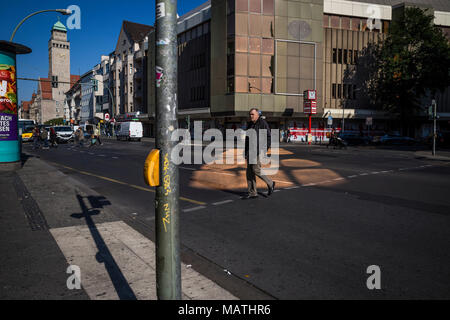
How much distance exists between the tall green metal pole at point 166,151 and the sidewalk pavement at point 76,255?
0.75 metres

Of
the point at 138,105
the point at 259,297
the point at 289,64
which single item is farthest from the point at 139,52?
the point at 259,297

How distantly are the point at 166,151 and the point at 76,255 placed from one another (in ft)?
8.11

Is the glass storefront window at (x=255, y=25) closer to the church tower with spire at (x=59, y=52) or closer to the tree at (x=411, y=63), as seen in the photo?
the tree at (x=411, y=63)

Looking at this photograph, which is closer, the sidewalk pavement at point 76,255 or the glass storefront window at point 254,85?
the sidewalk pavement at point 76,255

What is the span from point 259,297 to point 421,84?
43457 millimetres

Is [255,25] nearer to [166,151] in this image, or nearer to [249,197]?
[249,197]

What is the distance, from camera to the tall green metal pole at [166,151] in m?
2.30

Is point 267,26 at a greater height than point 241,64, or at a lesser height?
greater

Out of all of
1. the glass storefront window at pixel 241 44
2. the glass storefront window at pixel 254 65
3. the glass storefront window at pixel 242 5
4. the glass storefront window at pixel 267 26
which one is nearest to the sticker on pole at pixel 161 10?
the glass storefront window at pixel 254 65

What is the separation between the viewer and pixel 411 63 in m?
39.8

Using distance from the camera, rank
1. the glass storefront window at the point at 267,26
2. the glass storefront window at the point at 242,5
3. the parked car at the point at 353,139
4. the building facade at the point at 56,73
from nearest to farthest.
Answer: the parked car at the point at 353,139, the glass storefront window at the point at 242,5, the glass storefront window at the point at 267,26, the building facade at the point at 56,73

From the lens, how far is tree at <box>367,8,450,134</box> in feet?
126

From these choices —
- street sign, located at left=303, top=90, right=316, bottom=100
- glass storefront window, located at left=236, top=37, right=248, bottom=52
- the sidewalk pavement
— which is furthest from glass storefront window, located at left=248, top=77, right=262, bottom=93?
the sidewalk pavement

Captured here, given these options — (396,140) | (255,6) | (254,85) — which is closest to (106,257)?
(396,140)
